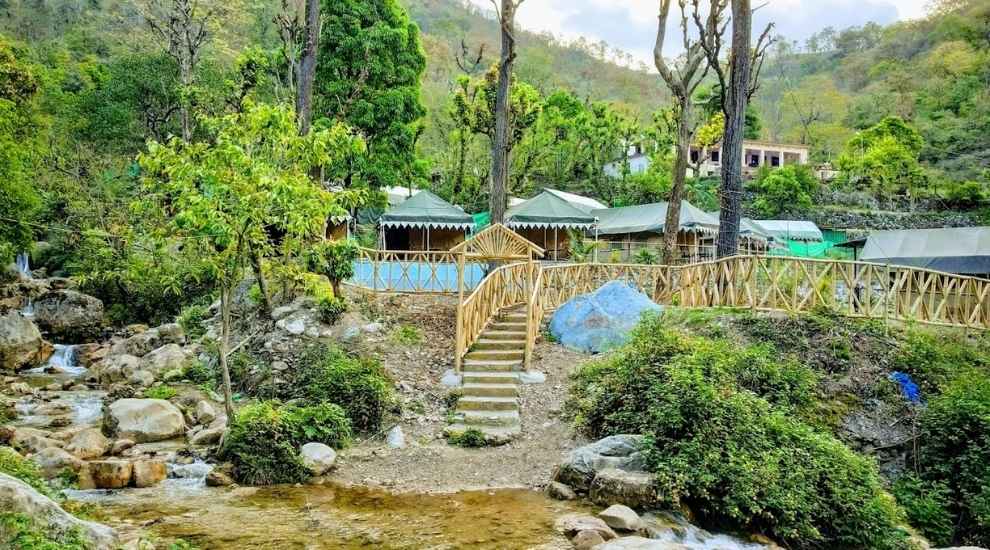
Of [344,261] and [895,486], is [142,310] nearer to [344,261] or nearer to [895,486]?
[344,261]

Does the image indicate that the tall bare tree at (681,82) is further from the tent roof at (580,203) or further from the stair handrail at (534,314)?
the tent roof at (580,203)

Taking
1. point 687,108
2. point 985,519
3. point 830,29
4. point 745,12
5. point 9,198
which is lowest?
point 985,519

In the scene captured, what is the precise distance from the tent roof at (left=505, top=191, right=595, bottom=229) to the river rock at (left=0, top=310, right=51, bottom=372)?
15201 mm

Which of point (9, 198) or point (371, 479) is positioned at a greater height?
point (9, 198)

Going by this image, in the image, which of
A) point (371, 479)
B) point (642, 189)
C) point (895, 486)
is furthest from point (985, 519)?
point (642, 189)

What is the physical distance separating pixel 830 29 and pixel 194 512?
10237 cm

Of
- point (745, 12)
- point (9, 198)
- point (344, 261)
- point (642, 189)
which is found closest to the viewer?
point (344, 261)

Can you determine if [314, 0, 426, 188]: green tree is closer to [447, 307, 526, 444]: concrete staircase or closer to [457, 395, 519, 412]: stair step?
[447, 307, 526, 444]: concrete staircase

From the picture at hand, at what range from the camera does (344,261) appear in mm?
12516

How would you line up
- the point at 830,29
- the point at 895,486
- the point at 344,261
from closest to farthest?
the point at 895,486 < the point at 344,261 < the point at 830,29

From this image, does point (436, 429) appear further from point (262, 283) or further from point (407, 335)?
point (262, 283)

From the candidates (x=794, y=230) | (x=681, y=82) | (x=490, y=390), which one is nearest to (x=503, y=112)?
(x=681, y=82)

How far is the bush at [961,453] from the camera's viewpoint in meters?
8.85

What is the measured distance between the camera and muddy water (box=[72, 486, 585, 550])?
686cm
